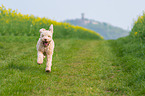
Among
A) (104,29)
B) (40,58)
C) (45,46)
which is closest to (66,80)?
(40,58)

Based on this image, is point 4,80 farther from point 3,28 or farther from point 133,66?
point 3,28

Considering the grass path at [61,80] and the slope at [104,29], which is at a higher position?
the slope at [104,29]

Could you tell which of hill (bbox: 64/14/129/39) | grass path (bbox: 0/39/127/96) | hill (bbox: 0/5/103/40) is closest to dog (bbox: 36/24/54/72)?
grass path (bbox: 0/39/127/96)

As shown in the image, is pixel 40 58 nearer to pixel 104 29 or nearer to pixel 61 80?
pixel 61 80

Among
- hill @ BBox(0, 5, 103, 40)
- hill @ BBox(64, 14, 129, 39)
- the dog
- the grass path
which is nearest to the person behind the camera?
the grass path

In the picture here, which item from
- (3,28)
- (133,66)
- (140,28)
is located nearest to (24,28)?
(3,28)

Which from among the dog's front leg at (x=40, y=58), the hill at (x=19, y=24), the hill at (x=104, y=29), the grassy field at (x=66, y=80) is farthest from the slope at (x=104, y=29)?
the dog's front leg at (x=40, y=58)

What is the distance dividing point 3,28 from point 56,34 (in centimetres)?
555

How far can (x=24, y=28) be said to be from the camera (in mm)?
17312

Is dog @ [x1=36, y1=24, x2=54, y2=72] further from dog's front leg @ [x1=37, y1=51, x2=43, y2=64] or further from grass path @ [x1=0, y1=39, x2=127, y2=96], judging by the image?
grass path @ [x1=0, y1=39, x2=127, y2=96]

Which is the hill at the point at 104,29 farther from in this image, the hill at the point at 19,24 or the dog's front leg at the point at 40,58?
the dog's front leg at the point at 40,58

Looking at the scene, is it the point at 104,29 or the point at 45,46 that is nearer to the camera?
the point at 45,46

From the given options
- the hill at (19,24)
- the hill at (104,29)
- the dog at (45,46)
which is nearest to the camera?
the dog at (45,46)

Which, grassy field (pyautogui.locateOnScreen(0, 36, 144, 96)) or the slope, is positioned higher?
the slope
